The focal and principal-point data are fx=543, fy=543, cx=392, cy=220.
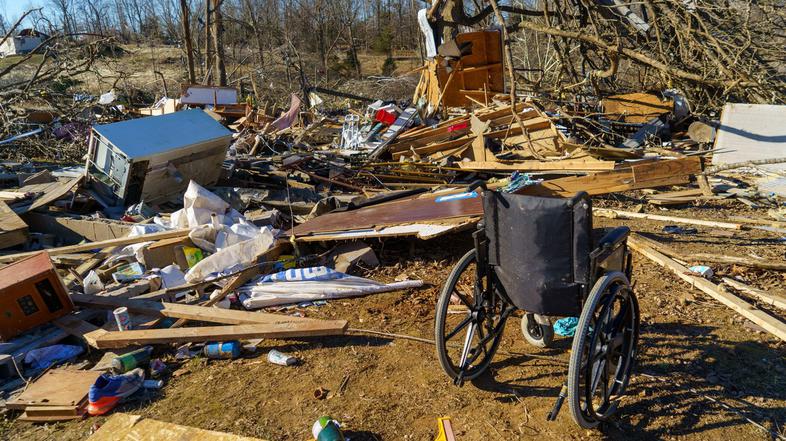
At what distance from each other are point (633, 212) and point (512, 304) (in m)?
4.56

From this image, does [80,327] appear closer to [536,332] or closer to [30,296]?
[30,296]

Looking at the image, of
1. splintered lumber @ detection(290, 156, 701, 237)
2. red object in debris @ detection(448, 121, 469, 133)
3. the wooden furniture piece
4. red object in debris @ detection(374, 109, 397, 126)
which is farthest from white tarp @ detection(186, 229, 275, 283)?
red object in debris @ detection(374, 109, 397, 126)

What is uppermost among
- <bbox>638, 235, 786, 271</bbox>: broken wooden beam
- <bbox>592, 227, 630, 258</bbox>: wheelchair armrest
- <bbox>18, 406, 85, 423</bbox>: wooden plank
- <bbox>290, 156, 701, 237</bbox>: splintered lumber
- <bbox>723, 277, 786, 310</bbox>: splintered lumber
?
<bbox>592, 227, 630, 258</bbox>: wheelchair armrest

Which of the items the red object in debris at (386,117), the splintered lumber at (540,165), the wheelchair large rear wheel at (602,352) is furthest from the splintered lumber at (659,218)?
the red object in debris at (386,117)

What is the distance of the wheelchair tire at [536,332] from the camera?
3918 millimetres

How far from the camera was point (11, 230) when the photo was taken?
629cm

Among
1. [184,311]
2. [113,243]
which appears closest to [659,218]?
[184,311]

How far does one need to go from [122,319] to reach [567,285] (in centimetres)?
352

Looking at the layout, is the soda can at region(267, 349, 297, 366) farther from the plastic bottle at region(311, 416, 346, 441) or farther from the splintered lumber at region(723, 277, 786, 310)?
the splintered lumber at region(723, 277, 786, 310)

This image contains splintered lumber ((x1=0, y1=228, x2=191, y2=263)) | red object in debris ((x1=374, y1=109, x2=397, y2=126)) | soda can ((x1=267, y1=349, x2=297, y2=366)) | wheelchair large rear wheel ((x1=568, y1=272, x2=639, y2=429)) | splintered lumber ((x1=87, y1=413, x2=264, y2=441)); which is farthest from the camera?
red object in debris ((x1=374, y1=109, x2=397, y2=126))

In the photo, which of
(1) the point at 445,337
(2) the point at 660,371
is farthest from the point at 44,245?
(2) the point at 660,371

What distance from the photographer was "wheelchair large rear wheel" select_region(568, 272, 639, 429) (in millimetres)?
2646

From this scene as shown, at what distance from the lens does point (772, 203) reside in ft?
24.8

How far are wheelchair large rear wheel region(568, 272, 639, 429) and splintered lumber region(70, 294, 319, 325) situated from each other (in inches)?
86.0
